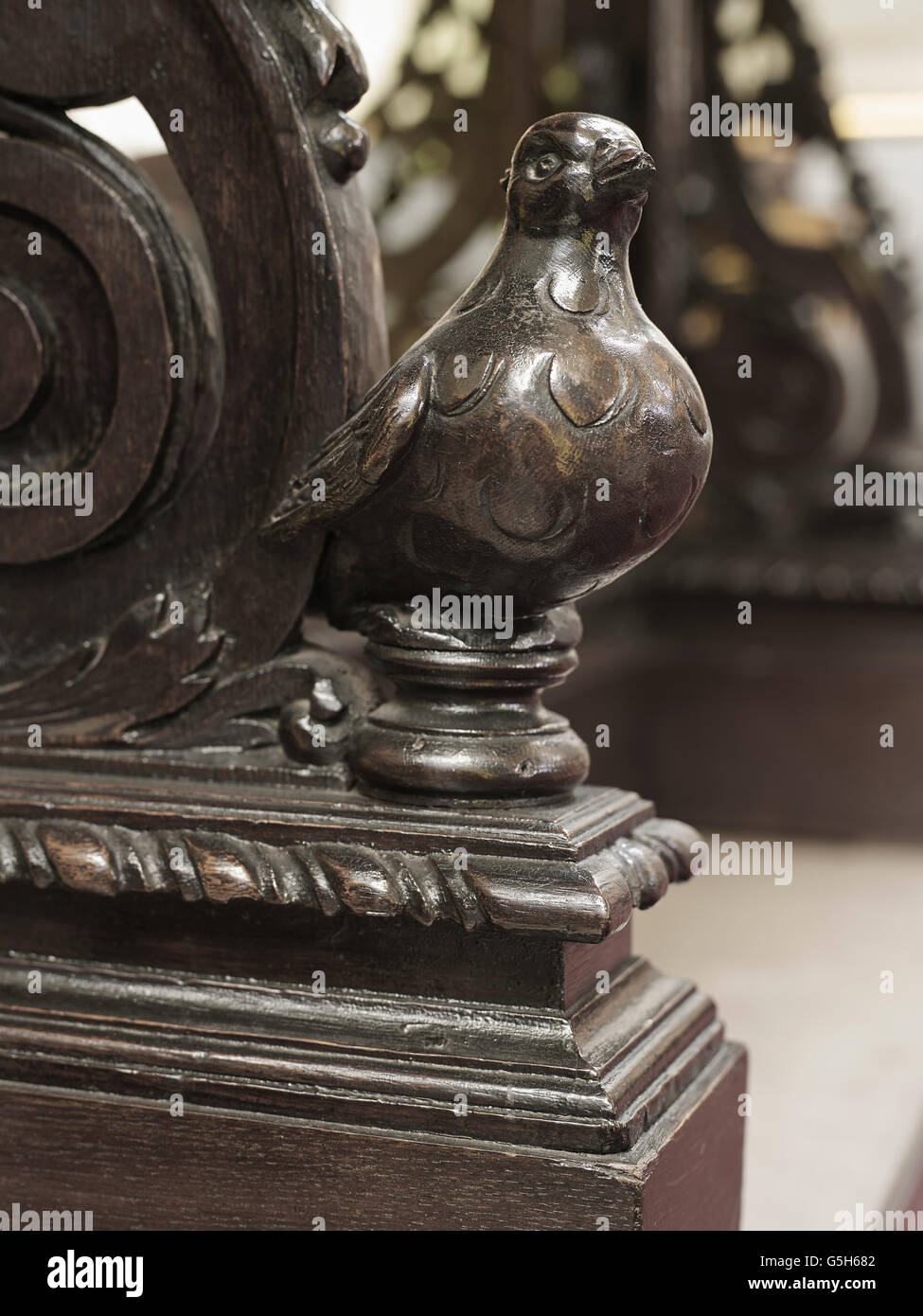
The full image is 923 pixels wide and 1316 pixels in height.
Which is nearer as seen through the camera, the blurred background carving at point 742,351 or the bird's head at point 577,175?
the bird's head at point 577,175

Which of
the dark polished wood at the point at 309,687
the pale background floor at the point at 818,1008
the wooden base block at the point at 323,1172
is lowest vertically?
the pale background floor at the point at 818,1008

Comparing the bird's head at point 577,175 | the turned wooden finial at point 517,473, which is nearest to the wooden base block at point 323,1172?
the turned wooden finial at point 517,473

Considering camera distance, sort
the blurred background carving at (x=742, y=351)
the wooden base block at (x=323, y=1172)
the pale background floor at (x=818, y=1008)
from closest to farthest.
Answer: the wooden base block at (x=323, y=1172)
the pale background floor at (x=818, y=1008)
the blurred background carving at (x=742, y=351)

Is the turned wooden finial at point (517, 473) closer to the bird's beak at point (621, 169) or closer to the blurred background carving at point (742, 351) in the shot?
the bird's beak at point (621, 169)

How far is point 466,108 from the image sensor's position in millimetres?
2662

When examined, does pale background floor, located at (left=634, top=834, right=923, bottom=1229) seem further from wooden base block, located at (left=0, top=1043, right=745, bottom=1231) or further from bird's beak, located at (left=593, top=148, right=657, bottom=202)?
bird's beak, located at (left=593, top=148, right=657, bottom=202)

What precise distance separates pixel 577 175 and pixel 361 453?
171 millimetres

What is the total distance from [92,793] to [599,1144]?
0.32 m

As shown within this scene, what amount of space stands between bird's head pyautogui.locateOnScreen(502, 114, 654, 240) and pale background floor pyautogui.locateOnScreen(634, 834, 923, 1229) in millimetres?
715

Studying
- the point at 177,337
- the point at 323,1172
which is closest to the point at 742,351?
the point at 177,337

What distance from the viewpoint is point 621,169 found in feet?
2.48

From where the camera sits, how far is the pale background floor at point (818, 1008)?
3.92ft

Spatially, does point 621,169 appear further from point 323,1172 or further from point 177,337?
point 323,1172

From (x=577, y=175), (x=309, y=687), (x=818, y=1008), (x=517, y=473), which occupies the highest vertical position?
(x=577, y=175)
